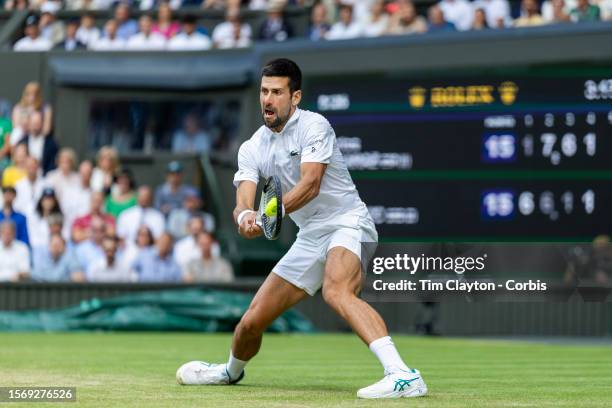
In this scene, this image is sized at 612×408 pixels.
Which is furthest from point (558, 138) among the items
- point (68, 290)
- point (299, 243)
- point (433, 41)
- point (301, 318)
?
Result: point (299, 243)

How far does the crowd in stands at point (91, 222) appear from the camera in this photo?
17.9 m

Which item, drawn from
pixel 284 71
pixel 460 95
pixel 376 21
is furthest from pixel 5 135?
pixel 284 71

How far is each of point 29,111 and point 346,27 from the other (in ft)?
15.2

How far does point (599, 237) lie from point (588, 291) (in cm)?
104

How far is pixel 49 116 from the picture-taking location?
19469 millimetres

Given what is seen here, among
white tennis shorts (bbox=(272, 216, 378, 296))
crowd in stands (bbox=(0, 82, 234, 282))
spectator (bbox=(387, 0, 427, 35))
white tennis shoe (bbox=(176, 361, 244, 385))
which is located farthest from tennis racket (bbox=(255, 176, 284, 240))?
spectator (bbox=(387, 0, 427, 35))

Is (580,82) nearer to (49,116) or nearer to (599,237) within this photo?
(599,237)

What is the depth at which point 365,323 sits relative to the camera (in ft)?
24.3

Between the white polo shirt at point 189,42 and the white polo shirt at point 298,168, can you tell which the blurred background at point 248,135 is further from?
the white polo shirt at point 298,168

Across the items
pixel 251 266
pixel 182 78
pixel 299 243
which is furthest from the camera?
pixel 182 78

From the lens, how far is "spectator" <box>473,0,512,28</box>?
58.0 feet

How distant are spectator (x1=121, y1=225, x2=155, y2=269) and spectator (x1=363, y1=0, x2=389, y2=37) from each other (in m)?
3.80

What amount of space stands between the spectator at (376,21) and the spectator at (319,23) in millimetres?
607

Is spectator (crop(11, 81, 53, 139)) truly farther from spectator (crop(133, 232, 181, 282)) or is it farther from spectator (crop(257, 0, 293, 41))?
spectator (crop(257, 0, 293, 41))
